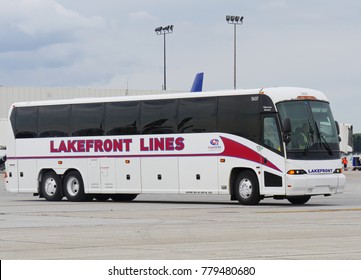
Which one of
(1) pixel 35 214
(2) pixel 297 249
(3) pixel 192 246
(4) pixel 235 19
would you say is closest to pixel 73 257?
(3) pixel 192 246

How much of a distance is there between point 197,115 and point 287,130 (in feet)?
11.2

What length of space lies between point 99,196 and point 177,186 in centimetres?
469

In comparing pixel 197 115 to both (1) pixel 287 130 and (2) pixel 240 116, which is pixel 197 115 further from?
(1) pixel 287 130

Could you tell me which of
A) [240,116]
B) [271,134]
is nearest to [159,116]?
[240,116]

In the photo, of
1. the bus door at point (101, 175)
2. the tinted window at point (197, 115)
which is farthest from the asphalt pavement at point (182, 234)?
the bus door at point (101, 175)

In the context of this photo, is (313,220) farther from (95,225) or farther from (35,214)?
(35,214)

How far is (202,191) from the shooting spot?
3142 centimetres

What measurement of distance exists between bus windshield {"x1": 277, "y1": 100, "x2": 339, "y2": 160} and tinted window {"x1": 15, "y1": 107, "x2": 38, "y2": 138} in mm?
9811

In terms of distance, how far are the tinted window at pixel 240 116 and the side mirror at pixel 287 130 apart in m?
0.95

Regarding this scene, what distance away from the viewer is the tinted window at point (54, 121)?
34.6 metres

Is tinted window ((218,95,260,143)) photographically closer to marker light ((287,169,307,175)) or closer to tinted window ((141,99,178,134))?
marker light ((287,169,307,175))

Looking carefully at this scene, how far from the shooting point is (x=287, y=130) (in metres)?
29.1

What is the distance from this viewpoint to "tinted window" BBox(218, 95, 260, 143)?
98.4 feet

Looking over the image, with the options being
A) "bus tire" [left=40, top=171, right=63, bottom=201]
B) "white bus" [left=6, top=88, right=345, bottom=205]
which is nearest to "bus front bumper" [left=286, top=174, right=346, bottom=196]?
"white bus" [left=6, top=88, right=345, bottom=205]
